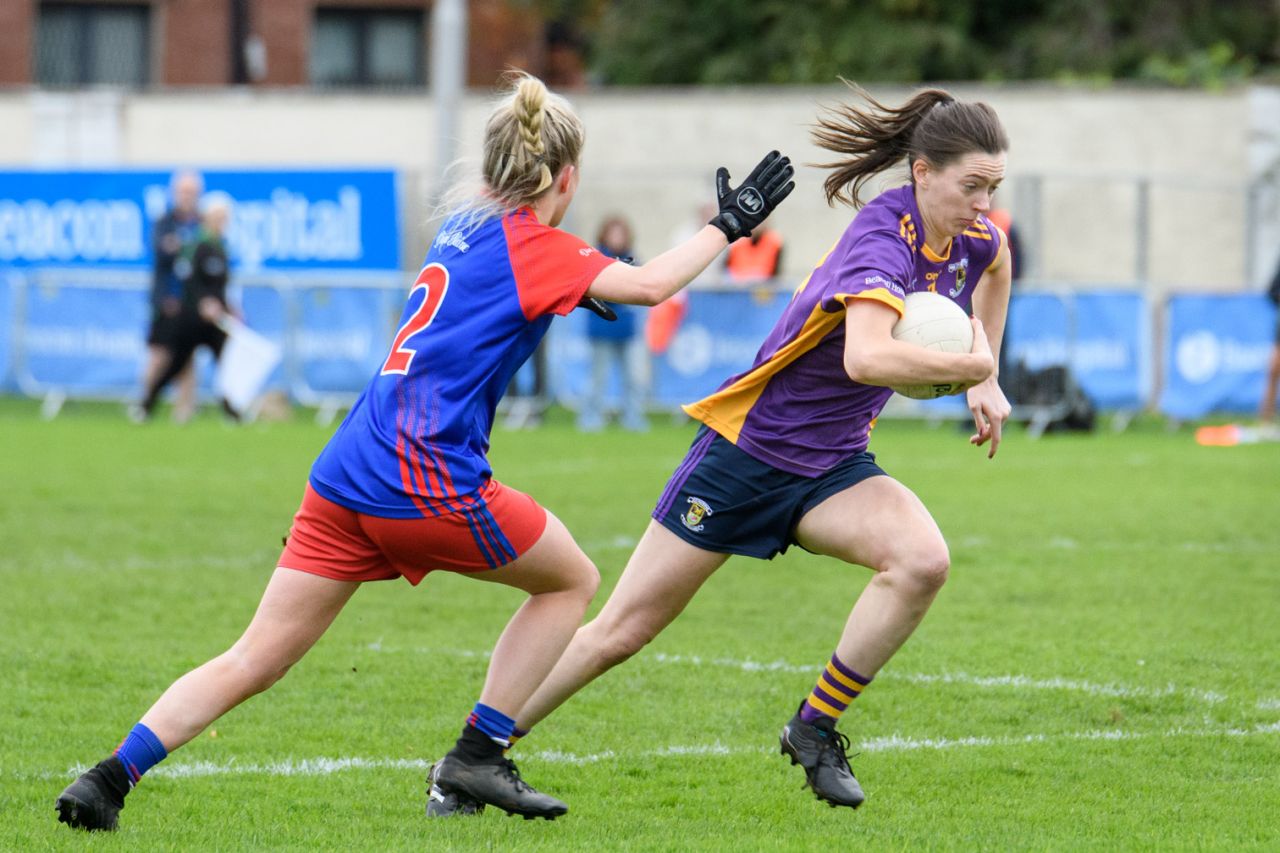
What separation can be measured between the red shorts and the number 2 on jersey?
366 mm

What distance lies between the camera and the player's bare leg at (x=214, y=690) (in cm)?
491

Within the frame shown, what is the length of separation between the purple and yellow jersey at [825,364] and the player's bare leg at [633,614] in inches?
13.6

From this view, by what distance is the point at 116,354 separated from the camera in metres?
20.0

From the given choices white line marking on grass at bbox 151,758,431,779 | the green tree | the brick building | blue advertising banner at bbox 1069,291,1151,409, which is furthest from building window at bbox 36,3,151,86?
white line marking on grass at bbox 151,758,431,779

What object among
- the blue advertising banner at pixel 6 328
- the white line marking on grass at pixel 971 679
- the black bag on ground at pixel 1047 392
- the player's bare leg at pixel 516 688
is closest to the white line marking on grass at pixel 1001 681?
the white line marking on grass at pixel 971 679

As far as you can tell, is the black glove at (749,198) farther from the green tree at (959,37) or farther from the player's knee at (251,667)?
the green tree at (959,37)

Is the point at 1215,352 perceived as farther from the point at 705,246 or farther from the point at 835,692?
the point at 705,246

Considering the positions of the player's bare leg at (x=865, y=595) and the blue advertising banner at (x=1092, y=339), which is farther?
the blue advertising banner at (x=1092, y=339)

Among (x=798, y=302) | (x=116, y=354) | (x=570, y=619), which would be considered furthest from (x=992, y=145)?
(x=116, y=354)

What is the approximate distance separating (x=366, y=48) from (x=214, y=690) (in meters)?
33.2

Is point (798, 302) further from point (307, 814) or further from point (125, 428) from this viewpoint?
point (125, 428)

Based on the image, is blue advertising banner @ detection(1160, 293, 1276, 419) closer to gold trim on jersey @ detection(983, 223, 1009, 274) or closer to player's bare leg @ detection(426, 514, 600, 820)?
gold trim on jersey @ detection(983, 223, 1009, 274)

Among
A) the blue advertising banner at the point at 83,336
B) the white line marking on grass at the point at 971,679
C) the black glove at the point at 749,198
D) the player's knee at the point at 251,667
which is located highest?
the black glove at the point at 749,198

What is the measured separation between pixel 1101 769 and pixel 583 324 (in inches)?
513
